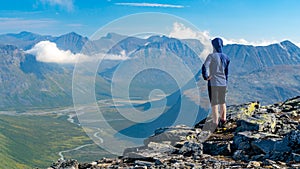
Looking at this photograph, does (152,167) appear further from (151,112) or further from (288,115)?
(288,115)

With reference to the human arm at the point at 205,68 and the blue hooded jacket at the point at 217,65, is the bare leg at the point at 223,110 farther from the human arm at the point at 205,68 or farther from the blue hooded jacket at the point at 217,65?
the human arm at the point at 205,68

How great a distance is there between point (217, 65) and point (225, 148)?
5.89m

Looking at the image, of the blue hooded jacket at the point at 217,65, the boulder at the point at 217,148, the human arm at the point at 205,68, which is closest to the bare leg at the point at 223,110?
the blue hooded jacket at the point at 217,65

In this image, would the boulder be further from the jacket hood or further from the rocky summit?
the jacket hood

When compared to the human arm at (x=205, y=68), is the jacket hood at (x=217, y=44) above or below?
above

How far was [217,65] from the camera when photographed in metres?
22.9

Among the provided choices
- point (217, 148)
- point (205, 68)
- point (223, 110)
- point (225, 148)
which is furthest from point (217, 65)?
point (225, 148)

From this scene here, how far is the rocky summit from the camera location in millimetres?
16281

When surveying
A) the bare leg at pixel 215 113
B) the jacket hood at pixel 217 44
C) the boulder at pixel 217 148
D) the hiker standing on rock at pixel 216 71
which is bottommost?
the boulder at pixel 217 148

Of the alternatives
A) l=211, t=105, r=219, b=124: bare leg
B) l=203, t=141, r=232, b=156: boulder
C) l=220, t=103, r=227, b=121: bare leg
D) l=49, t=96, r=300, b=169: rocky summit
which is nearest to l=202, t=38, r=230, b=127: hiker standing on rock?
l=211, t=105, r=219, b=124: bare leg

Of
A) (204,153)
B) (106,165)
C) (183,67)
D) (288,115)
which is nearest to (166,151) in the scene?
(204,153)

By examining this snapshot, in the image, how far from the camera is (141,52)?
79.8 feet

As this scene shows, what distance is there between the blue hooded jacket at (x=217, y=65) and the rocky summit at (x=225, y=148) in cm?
308

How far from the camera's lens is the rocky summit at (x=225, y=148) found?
16281 millimetres
